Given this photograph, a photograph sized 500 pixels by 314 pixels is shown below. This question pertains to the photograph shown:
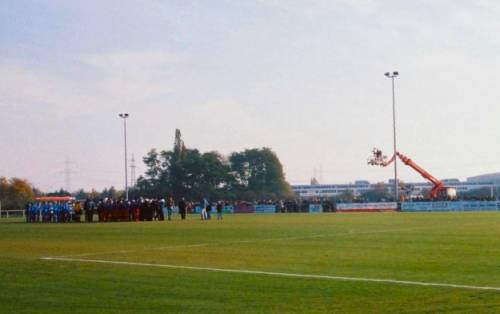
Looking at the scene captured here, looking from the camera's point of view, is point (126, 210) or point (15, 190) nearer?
point (126, 210)

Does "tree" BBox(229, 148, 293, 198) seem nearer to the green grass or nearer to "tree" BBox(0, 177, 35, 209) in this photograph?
"tree" BBox(0, 177, 35, 209)

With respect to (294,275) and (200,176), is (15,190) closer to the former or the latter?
(200,176)

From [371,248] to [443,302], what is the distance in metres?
9.19

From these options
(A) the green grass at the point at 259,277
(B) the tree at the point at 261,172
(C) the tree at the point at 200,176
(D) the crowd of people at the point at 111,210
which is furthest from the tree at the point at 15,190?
(A) the green grass at the point at 259,277

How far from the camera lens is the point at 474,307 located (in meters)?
9.71

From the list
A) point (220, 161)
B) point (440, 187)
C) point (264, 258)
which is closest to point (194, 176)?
point (220, 161)

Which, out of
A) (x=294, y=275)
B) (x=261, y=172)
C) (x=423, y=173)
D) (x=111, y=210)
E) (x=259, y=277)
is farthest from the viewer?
(x=261, y=172)

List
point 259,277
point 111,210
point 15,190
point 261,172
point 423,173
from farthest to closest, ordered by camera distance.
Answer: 1. point 261,172
2. point 15,190
3. point 423,173
4. point 111,210
5. point 259,277

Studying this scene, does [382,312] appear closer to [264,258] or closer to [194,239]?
[264,258]

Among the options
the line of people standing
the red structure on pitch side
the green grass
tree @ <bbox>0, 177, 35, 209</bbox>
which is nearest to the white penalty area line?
the green grass

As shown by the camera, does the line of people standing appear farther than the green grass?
Yes

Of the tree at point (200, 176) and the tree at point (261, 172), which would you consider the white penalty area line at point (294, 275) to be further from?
the tree at point (261, 172)

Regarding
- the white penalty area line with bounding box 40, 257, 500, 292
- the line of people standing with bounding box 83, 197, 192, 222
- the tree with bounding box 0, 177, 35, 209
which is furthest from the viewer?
the tree with bounding box 0, 177, 35, 209

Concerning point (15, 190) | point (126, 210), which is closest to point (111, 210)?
point (126, 210)
